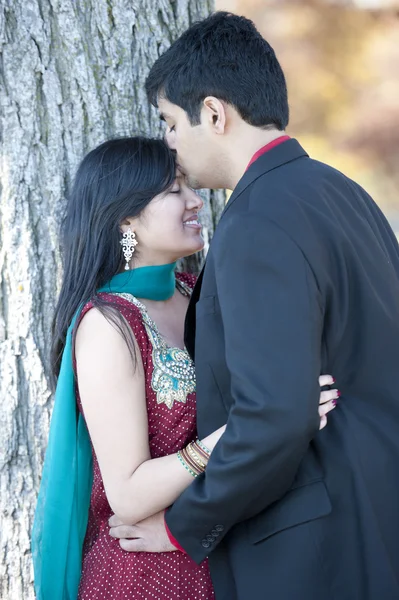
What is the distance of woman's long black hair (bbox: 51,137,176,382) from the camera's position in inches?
75.8

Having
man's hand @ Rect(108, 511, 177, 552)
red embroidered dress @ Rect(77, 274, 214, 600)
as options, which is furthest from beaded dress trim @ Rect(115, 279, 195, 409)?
man's hand @ Rect(108, 511, 177, 552)

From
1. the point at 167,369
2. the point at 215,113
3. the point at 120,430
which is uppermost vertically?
the point at 215,113

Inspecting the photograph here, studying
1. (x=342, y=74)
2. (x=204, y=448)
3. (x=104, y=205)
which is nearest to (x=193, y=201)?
(x=104, y=205)

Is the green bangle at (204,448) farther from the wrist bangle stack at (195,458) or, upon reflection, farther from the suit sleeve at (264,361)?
the suit sleeve at (264,361)

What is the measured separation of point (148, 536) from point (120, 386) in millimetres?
348

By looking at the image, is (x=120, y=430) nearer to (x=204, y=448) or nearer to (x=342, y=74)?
(x=204, y=448)

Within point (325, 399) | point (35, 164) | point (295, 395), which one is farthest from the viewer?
point (35, 164)

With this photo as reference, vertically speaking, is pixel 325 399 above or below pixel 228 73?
below

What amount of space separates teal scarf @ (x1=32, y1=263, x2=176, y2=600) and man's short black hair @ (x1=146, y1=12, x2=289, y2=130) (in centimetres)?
59

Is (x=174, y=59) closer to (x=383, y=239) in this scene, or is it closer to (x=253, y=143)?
(x=253, y=143)

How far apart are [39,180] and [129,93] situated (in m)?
0.36

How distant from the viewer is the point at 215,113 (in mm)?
1751

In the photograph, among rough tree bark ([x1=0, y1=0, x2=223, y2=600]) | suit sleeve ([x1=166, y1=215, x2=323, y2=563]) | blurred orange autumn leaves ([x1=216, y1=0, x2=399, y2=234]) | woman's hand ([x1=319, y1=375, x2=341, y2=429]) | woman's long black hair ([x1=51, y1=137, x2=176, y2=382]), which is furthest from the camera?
blurred orange autumn leaves ([x1=216, y1=0, x2=399, y2=234])

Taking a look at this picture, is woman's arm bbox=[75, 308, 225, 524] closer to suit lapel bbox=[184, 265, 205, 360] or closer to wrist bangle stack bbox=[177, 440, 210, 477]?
wrist bangle stack bbox=[177, 440, 210, 477]
